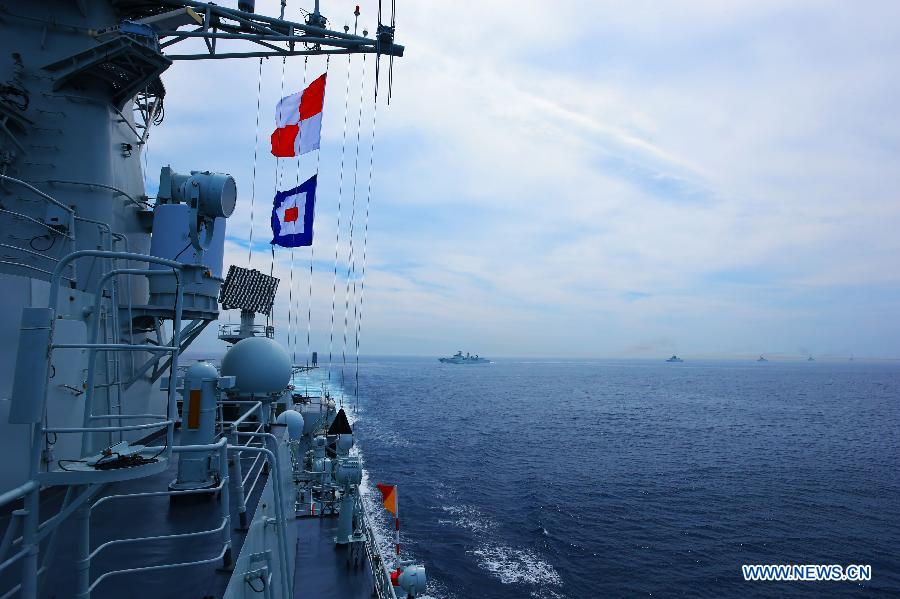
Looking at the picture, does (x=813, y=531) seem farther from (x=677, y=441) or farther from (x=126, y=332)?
(x=126, y=332)

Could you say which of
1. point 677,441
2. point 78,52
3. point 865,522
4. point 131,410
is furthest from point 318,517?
point 677,441

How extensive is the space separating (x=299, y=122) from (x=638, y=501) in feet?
99.1

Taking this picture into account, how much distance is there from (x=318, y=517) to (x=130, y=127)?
1284 centimetres

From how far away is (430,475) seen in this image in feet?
125

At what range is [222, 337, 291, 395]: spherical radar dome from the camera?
13398 mm

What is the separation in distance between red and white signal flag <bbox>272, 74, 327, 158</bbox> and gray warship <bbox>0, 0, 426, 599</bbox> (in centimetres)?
193

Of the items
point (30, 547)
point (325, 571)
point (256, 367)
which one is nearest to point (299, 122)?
point (256, 367)

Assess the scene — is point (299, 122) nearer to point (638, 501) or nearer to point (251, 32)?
point (251, 32)

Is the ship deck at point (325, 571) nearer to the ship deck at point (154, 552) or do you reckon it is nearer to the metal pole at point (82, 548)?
the ship deck at point (154, 552)

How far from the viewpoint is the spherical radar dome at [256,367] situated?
13.4 m

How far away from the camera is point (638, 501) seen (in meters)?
31.5

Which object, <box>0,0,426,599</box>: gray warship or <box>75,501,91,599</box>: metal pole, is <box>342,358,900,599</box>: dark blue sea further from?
<box>75,501,91,599</box>: metal pole

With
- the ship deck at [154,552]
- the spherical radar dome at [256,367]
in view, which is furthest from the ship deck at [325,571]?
the spherical radar dome at [256,367]

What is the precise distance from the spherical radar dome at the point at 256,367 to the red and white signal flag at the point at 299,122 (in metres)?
8.34
